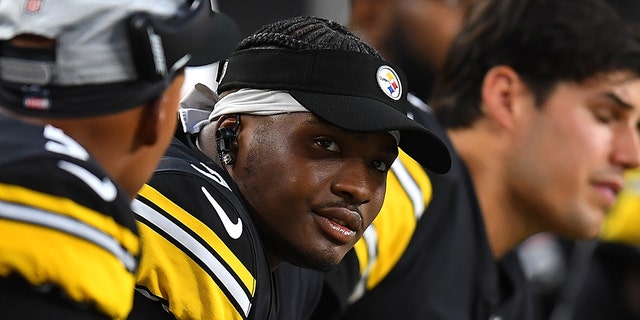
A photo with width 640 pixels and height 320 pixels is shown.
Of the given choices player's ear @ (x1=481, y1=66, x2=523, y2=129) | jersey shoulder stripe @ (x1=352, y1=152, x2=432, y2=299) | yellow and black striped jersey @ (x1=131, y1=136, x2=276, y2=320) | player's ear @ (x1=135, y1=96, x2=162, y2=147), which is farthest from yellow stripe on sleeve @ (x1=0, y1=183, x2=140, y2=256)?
player's ear @ (x1=481, y1=66, x2=523, y2=129)

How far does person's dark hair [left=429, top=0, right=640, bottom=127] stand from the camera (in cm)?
283

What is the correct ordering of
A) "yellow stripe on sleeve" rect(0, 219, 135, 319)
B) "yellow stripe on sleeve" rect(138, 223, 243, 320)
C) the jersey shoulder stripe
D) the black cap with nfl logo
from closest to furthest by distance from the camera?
"yellow stripe on sleeve" rect(0, 219, 135, 319)
"yellow stripe on sleeve" rect(138, 223, 243, 320)
the black cap with nfl logo
the jersey shoulder stripe

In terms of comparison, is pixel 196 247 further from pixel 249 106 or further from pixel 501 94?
pixel 501 94

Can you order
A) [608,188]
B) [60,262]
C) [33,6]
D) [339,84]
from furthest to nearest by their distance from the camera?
[608,188], [339,84], [33,6], [60,262]

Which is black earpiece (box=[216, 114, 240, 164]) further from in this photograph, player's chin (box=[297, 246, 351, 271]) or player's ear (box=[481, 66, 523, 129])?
player's ear (box=[481, 66, 523, 129])

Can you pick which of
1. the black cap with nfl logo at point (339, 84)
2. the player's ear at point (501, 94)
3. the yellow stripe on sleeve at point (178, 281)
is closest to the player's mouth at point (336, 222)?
the black cap with nfl logo at point (339, 84)

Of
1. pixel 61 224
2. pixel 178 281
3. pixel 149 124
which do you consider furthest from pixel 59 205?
pixel 178 281

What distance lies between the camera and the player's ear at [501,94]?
288 centimetres

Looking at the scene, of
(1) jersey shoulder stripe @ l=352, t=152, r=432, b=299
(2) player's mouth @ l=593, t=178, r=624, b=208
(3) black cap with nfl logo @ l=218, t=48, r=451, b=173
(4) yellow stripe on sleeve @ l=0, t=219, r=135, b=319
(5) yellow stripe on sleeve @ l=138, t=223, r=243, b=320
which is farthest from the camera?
(2) player's mouth @ l=593, t=178, r=624, b=208

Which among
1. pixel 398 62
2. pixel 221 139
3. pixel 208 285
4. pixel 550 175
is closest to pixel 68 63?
pixel 208 285

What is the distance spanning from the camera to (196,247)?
156 centimetres

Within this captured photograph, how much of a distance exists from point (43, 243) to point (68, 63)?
0.21 m

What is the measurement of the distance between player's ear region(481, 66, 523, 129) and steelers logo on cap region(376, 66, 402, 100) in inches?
44.4

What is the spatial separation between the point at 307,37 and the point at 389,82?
0.14 meters
